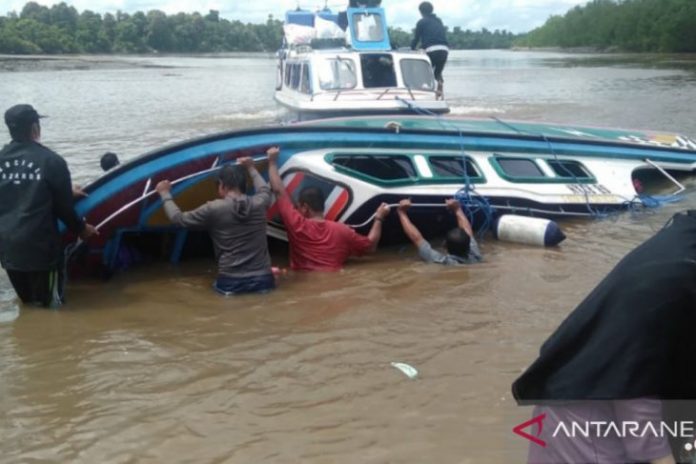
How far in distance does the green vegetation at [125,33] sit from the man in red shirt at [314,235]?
7909 cm

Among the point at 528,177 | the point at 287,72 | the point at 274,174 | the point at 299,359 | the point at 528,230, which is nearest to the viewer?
the point at 299,359

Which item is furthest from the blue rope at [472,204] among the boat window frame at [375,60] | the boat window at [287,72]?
the boat window at [287,72]

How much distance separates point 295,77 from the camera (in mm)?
15055

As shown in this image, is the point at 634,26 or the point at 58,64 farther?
the point at 634,26

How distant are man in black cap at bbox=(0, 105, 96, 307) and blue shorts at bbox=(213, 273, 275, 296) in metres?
1.32

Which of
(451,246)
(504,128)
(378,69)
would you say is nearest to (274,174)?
(451,246)

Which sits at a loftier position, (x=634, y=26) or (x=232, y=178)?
(x=634, y=26)

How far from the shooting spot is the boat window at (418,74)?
45.1 feet

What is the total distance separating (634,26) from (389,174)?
85014mm

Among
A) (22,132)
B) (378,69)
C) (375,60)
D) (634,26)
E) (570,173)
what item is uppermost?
(634,26)

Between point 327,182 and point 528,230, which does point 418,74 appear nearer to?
point 528,230

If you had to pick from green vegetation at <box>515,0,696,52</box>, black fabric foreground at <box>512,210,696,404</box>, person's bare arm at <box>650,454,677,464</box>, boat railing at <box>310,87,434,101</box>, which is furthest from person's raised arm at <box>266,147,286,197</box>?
green vegetation at <box>515,0,696,52</box>

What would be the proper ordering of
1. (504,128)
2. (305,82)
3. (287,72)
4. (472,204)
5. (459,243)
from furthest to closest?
(287,72) → (305,82) → (504,128) → (472,204) → (459,243)

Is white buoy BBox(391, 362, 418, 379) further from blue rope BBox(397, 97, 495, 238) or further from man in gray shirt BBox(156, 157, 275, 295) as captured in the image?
blue rope BBox(397, 97, 495, 238)
